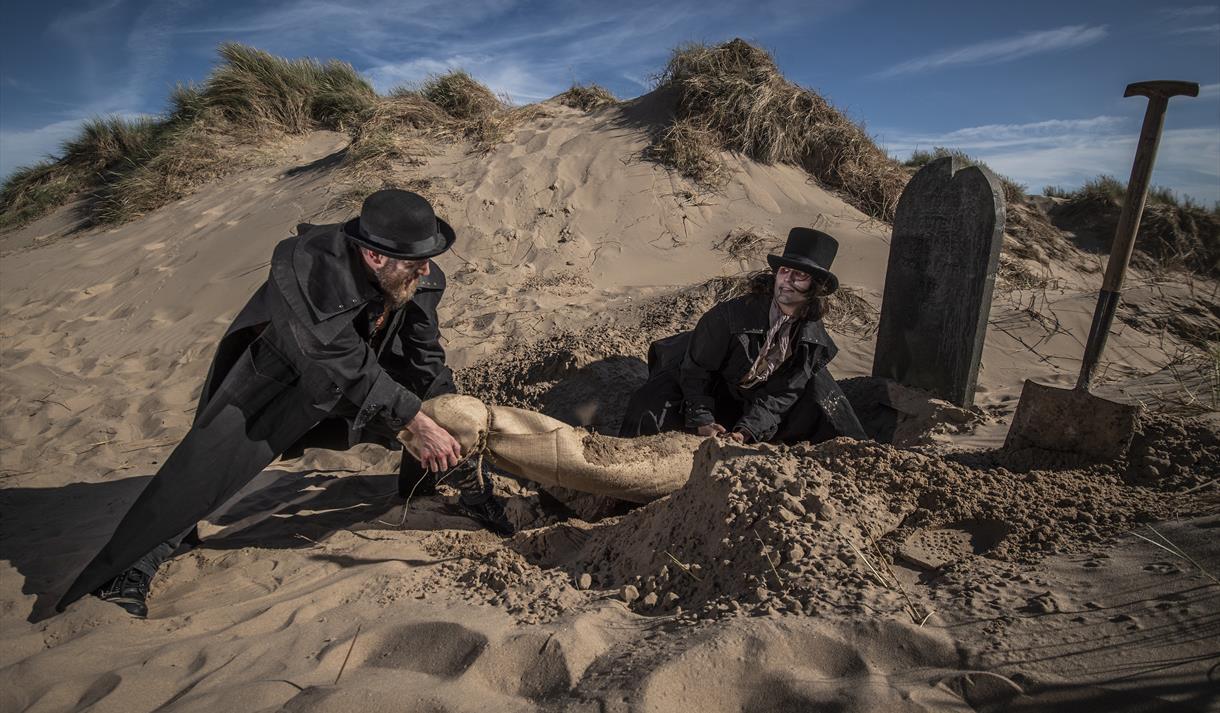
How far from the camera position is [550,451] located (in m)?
2.86

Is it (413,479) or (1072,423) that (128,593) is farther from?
(1072,423)

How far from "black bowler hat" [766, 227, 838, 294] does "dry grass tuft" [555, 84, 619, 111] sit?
6.72 m

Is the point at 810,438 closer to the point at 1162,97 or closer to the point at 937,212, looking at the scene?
the point at 937,212

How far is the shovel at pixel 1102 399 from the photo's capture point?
268cm

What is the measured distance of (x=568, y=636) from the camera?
2.01m

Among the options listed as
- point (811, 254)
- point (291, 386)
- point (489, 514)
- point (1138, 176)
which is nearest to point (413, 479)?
point (489, 514)

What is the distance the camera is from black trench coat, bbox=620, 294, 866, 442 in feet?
12.0

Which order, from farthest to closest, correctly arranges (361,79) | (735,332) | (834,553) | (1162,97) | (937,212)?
1. (361,79)
2. (937,212)
3. (735,332)
4. (1162,97)
5. (834,553)

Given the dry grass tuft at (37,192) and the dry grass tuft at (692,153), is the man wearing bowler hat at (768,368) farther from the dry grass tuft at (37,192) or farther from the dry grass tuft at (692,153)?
the dry grass tuft at (37,192)

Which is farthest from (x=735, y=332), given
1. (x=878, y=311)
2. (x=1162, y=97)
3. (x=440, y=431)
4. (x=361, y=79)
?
(x=361, y=79)

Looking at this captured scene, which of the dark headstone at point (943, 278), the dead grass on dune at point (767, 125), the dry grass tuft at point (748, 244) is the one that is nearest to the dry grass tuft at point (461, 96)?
the dead grass on dune at point (767, 125)

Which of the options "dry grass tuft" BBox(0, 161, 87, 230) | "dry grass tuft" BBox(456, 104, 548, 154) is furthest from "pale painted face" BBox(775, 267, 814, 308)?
"dry grass tuft" BBox(0, 161, 87, 230)

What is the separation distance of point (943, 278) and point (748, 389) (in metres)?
1.58

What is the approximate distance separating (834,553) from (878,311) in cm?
407
